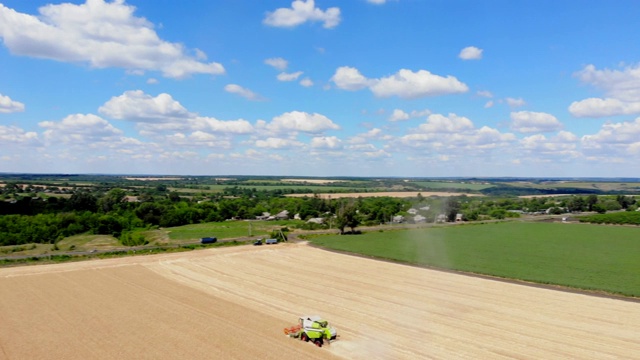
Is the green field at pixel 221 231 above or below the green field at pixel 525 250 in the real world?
below

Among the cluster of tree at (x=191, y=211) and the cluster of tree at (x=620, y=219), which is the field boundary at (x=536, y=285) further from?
the cluster of tree at (x=620, y=219)

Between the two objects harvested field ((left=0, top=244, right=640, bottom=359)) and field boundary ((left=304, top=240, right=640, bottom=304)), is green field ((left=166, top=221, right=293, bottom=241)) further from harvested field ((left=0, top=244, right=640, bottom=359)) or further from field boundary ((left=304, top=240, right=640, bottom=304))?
field boundary ((left=304, top=240, right=640, bottom=304))

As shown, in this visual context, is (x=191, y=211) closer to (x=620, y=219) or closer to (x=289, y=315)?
(x=289, y=315)

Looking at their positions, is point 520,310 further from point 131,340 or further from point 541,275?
point 131,340

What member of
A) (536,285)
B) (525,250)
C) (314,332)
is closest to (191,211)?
(525,250)

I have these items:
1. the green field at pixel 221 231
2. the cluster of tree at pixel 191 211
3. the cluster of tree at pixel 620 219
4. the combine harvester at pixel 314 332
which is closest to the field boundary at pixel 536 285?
the cluster of tree at pixel 191 211
